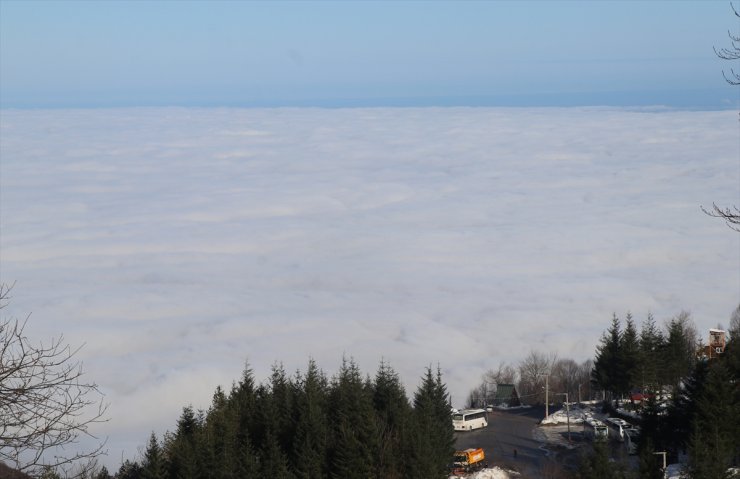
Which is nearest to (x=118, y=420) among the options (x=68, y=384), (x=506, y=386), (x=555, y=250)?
(x=506, y=386)

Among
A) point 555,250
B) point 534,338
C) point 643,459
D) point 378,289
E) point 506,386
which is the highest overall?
point 555,250

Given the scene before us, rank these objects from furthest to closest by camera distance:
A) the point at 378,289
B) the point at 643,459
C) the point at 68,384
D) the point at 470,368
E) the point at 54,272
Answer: the point at 54,272 → the point at 378,289 → the point at 470,368 → the point at 643,459 → the point at 68,384

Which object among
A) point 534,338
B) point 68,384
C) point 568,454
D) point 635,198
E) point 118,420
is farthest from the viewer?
point 635,198

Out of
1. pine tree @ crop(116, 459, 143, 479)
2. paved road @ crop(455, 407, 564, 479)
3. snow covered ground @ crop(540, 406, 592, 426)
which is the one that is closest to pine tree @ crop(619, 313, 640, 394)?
snow covered ground @ crop(540, 406, 592, 426)

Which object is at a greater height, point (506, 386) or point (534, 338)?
point (534, 338)

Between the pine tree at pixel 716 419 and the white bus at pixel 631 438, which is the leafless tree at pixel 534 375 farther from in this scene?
Answer: the pine tree at pixel 716 419

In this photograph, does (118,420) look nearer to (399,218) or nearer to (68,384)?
(68,384)

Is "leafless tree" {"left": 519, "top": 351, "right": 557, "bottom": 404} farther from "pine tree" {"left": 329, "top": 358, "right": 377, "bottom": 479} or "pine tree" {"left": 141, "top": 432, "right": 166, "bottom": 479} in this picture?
"pine tree" {"left": 141, "top": 432, "right": 166, "bottom": 479}
